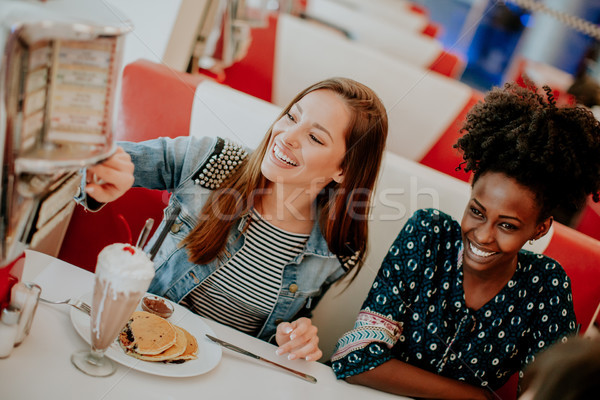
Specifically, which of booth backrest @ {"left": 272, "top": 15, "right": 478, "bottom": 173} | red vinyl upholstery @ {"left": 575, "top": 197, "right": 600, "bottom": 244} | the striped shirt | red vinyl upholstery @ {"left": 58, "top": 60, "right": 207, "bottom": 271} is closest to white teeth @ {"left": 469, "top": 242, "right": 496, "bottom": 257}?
the striped shirt

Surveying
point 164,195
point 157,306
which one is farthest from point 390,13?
point 157,306

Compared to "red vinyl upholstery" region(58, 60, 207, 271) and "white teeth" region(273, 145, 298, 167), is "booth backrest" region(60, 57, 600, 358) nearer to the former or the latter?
"red vinyl upholstery" region(58, 60, 207, 271)

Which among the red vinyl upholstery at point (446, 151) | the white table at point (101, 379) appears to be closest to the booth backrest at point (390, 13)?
the red vinyl upholstery at point (446, 151)

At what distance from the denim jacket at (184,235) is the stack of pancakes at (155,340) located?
1.21ft

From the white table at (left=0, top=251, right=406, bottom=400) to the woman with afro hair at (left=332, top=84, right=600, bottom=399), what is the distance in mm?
134

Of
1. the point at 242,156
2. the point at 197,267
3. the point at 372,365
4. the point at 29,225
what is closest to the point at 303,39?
the point at 242,156

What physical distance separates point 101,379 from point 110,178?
1.05 feet

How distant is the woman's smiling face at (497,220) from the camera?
49.0 inches

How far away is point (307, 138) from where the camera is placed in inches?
51.0

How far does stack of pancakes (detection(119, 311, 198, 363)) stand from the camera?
0.91 m

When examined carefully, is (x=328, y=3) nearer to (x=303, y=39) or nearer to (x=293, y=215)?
(x=303, y=39)

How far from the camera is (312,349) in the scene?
45.4 inches

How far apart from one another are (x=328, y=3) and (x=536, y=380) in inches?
136

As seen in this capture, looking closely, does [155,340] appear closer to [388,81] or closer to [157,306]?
[157,306]
